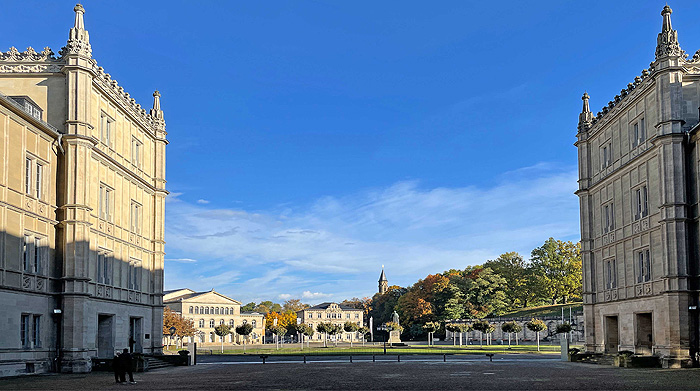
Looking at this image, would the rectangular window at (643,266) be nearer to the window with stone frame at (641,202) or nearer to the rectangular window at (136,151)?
the window with stone frame at (641,202)

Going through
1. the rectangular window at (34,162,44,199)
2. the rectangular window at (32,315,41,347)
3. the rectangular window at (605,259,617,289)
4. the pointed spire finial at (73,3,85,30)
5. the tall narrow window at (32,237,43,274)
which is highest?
the pointed spire finial at (73,3,85,30)

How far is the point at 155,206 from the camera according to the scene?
50.5 metres

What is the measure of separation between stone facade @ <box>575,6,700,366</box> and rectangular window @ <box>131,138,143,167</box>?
31.8 m

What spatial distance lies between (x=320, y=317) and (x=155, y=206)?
141813 mm

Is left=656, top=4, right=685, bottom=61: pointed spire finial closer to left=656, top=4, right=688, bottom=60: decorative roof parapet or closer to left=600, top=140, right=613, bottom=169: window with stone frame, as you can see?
left=656, top=4, right=688, bottom=60: decorative roof parapet

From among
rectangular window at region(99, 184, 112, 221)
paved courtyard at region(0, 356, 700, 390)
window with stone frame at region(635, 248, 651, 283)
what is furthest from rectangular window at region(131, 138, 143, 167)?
window with stone frame at region(635, 248, 651, 283)

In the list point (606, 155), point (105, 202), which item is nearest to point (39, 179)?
point (105, 202)

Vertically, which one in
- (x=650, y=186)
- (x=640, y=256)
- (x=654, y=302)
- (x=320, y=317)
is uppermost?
(x=650, y=186)

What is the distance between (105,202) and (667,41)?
33.0 meters

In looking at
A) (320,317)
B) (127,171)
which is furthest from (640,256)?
(320,317)

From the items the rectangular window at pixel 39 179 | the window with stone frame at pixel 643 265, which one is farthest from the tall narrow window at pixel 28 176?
the window with stone frame at pixel 643 265

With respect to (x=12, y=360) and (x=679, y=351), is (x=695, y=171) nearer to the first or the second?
(x=679, y=351)

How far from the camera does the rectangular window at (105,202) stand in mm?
39875

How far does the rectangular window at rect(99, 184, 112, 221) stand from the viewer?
3988 cm
